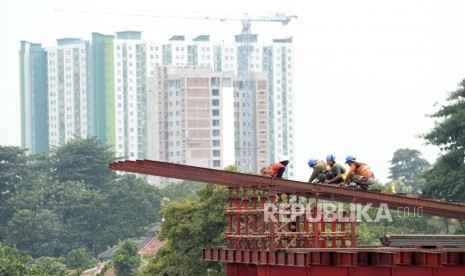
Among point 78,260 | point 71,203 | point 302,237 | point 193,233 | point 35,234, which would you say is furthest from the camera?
point 71,203

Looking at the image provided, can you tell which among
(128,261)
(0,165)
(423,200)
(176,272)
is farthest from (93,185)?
(423,200)

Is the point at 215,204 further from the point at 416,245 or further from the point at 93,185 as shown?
the point at 93,185

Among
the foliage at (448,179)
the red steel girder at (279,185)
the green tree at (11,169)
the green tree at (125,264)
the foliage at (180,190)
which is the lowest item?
the green tree at (125,264)

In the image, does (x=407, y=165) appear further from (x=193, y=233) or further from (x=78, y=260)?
(x=193, y=233)

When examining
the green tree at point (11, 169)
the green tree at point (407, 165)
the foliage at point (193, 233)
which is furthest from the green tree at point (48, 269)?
the green tree at point (407, 165)

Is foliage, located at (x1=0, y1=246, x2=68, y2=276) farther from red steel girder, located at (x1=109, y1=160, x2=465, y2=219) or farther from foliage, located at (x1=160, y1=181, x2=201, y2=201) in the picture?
foliage, located at (x1=160, y1=181, x2=201, y2=201)

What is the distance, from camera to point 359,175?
43.1 metres

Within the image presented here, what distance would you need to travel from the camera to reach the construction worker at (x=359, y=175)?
43.0m

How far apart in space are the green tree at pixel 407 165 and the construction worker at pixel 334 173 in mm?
143222

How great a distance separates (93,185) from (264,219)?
13276cm

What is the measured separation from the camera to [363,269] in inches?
1432

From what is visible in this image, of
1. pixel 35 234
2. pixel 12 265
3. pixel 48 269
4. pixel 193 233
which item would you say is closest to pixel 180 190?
pixel 35 234

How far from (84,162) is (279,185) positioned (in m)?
137

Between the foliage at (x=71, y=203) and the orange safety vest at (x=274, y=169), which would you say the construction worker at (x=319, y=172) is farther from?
the foliage at (x=71, y=203)
